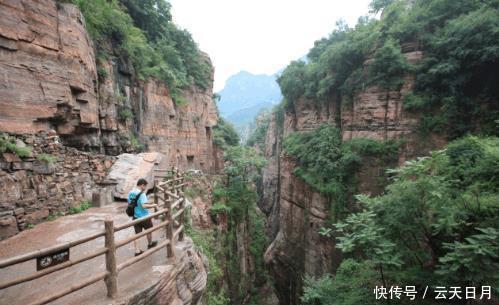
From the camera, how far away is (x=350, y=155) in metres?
12.5

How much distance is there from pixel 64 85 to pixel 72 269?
19.9 feet

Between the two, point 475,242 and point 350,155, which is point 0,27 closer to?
point 475,242

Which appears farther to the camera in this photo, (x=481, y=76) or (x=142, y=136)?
(x=142, y=136)

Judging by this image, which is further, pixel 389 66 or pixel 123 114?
pixel 389 66

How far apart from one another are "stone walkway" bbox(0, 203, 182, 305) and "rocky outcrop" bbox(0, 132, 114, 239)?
0.38 m

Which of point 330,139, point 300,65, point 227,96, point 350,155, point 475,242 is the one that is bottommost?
point 475,242

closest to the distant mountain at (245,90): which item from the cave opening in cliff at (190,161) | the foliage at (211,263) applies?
the cave opening in cliff at (190,161)

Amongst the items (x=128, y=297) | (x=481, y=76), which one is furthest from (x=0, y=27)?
(x=481, y=76)

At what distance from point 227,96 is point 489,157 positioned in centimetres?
17587

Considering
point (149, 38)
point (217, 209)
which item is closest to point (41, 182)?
point (217, 209)

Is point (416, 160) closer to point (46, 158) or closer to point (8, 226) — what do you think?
point (46, 158)

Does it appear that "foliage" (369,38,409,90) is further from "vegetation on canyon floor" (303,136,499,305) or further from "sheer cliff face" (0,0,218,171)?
"sheer cliff face" (0,0,218,171)

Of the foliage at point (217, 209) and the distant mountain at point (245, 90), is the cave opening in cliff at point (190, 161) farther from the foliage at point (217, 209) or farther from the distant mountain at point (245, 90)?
the distant mountain at point (245, 90)

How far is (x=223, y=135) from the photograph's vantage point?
Result: 27844 millimetres
